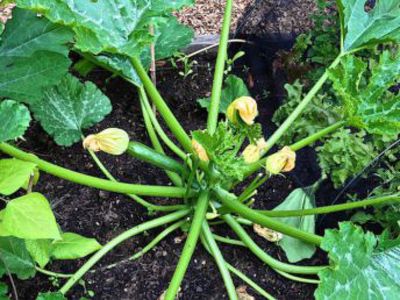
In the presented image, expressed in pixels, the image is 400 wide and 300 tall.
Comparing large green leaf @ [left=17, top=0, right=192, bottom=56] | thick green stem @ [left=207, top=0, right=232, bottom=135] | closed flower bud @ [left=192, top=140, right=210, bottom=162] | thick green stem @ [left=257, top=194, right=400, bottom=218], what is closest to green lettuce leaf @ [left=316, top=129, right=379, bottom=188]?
thick green stem @ [left=257, top=194, right=400, bottom=218]

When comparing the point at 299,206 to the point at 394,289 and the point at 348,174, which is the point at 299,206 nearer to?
the point at 348,174

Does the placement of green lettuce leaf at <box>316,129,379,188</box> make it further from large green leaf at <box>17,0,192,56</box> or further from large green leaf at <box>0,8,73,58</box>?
large green leaf at <box>0,8,73,58</box>

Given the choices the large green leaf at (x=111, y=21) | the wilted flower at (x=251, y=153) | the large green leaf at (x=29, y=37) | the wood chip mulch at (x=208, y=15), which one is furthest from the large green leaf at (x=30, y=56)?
the wood chip mulch at (x=208, y=15)

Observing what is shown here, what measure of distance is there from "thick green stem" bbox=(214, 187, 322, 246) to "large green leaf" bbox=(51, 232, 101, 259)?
382 millimetres

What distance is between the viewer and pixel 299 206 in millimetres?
1804

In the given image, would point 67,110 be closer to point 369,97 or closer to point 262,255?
point 262,255

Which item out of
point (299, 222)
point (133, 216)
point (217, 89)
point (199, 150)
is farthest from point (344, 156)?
point (133, 216)

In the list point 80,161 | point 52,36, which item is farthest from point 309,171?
point 52,36

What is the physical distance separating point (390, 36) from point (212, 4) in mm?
1094

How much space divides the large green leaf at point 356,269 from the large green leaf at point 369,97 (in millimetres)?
A: 266

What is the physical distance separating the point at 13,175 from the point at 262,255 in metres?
0.79

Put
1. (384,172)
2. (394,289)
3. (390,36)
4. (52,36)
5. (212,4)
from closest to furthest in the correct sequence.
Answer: (394,289) → (52,36) → (390,36) → (384,172) → (212,4)

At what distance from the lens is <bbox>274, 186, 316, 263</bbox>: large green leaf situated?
171cm

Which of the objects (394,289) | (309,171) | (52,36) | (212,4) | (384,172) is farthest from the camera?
(212,4)
